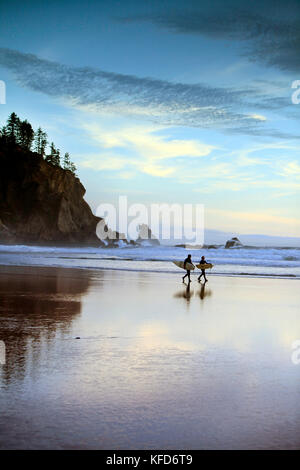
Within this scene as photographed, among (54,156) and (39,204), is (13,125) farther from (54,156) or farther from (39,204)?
(39,204)

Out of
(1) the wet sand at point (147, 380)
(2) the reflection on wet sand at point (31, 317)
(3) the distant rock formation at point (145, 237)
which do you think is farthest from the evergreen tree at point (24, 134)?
(1) the wet sand at point (147, 380)

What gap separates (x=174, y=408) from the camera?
4465 millimetres

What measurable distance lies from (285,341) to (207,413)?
4.25 meters

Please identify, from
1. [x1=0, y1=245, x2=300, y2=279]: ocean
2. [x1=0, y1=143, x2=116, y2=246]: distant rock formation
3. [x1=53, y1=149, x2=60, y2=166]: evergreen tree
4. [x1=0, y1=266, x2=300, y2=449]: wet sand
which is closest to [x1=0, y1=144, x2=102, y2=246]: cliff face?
[x1=0, y1=143, x2=116, y2=246]: distant rock formation

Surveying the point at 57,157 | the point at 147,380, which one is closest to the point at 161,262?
the point at 147,380

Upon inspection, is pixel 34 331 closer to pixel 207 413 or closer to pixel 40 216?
pixel 207 413

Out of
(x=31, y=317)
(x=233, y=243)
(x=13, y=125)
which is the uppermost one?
(x=13, y=125)

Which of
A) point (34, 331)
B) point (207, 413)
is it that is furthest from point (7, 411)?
point (34, 331)

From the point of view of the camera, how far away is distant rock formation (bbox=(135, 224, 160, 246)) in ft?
418

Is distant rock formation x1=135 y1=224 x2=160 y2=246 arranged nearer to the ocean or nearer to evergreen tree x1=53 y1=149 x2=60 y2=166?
evergreen tree x1=53 y1=149 x2=60 y2=166

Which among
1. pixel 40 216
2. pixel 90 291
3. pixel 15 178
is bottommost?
pixel 90 291

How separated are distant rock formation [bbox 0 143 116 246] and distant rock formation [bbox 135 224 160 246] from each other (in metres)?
27.7

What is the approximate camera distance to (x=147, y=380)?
5402 millimetres

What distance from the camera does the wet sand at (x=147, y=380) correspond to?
3.85 metres
